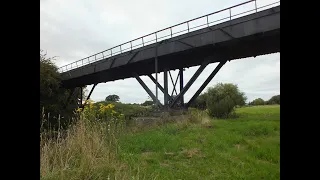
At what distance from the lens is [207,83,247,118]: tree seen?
13039 mm

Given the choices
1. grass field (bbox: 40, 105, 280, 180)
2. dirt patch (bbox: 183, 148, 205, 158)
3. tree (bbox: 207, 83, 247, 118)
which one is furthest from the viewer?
tree (bbox: 207, 83, 247, 118)

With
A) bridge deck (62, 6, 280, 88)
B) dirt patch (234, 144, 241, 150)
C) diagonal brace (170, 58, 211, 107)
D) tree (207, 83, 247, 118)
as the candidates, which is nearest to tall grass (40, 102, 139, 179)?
dirt patch (234, 144, 241, 150)

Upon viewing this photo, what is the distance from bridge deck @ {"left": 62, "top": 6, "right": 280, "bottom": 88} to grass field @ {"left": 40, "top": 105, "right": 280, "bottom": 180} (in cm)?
471

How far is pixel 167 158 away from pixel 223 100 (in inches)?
341

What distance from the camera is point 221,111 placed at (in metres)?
13.0

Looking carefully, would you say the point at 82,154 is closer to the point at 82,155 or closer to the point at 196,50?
the point at 82,155

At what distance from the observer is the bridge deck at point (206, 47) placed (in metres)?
11.7

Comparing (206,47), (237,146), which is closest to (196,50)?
(206,47)

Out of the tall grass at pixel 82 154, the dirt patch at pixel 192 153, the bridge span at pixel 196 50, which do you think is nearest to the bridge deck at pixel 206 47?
the bridge span at pixel 196 50

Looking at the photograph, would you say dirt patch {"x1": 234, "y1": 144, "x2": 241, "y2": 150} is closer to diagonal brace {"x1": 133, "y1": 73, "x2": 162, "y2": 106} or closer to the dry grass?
the dry grass

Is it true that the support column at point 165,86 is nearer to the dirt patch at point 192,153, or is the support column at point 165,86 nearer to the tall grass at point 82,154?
the dirt patch at point 192,153
